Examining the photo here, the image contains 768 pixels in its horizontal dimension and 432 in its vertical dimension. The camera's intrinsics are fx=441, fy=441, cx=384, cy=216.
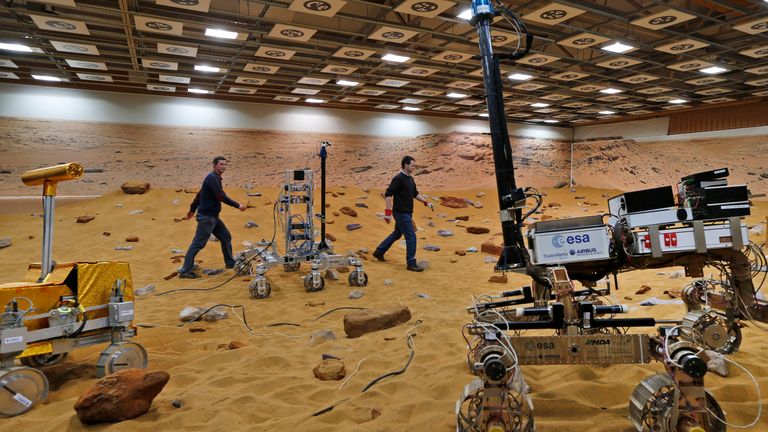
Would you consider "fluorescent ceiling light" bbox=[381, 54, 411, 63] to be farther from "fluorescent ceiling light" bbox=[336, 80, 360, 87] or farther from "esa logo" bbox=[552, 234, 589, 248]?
"esa logo" bbox=[552, 234, 589, 248]

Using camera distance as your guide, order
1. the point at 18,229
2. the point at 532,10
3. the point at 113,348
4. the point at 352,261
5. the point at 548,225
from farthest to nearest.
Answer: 1. the point at 18,229
2. the point at 532,10
3. the point at 352,261
4. the point at 113,348
5. the point at 548,225

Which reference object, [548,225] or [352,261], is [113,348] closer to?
[548,225]

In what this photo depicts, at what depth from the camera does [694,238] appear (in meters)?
2.70

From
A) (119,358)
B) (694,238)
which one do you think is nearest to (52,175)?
(119,358)

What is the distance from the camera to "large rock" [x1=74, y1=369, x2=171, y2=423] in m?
2.38

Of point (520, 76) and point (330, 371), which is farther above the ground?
point (520, 76)

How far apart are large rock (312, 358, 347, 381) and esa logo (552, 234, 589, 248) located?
5.51ft

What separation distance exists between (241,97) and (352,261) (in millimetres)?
8648

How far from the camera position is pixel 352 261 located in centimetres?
648

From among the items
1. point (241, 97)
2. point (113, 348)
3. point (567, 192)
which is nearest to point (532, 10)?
point (113, 348)

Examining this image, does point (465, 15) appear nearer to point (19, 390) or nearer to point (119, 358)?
point (119, 358)

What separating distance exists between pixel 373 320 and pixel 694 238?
263cm

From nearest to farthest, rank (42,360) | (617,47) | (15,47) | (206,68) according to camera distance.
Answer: (42,360) < (15,47) < (617,47) < (206,68)

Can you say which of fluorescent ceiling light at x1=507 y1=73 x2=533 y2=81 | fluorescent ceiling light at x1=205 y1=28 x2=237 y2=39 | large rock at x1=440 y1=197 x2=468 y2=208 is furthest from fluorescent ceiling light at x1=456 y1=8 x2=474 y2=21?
large rock at x1=440 y1=197 x2=468 y2=208
